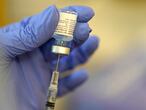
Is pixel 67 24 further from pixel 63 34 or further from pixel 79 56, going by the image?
pixel 79 56

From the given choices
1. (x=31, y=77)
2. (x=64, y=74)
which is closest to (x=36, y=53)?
(x=31, y=77)

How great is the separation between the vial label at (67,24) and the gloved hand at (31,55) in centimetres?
2

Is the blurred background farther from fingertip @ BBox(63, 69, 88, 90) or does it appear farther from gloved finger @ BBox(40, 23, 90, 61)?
gloved finger @ BBox(40, 23, 90, 61)

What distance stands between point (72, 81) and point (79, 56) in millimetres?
94

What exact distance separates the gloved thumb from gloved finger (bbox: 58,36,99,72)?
23 centimetres

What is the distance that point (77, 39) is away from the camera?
3.43 feet

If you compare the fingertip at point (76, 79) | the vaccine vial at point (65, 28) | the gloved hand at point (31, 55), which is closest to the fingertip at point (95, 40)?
the gloved hand at point (31, 55)

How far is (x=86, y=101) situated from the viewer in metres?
1.22

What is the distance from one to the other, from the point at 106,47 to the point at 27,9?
308 mm

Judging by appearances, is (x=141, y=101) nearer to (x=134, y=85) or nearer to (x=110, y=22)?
(x=134, y=85)

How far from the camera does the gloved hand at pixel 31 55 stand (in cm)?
96

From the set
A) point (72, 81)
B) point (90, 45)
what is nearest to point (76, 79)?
point (72, 81)

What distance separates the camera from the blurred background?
45.8 inches

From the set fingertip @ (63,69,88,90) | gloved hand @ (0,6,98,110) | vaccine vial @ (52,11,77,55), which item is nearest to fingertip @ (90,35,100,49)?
gloved hand @ (0,6,98,110)
